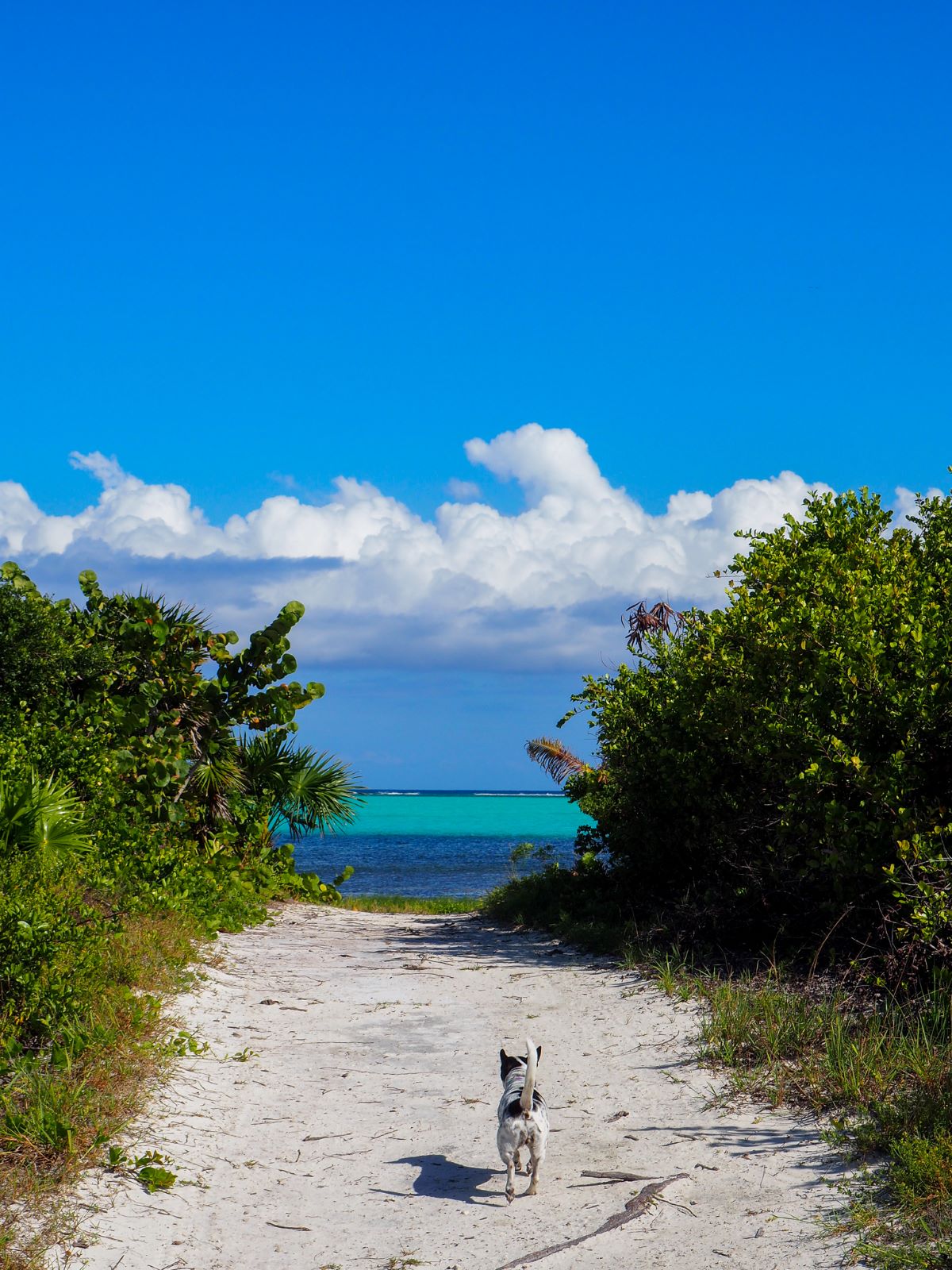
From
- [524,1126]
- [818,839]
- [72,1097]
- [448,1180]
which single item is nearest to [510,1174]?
[524,1126]

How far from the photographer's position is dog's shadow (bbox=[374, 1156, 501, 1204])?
5.59 m

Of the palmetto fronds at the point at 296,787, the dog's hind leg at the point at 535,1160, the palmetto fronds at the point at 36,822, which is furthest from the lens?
the palmetto fronds at the point at 296,787

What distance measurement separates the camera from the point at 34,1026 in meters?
6.97

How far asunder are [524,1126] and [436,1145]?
1.30 metres

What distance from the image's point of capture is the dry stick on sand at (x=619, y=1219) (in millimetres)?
4832

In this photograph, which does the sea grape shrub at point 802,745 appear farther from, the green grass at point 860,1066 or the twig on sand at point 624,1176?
the twig on sand at point 624,1176

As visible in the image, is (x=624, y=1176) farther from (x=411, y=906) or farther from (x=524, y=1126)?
(x=411, y=906)

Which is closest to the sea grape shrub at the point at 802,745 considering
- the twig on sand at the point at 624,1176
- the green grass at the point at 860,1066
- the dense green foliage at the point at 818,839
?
the dense green foliage at the point at 818,839

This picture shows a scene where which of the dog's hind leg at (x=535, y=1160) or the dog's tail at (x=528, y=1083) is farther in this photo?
the dog's hind leg at (x=535, y=1160)

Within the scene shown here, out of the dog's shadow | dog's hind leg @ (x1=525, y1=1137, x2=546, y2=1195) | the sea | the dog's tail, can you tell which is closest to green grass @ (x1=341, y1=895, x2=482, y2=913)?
the sea

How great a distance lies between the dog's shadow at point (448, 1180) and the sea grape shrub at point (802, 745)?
3.77m

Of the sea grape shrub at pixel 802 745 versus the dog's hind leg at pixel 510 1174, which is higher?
the sea grape shrub at pixel 802 745

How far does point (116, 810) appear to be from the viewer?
1258cm

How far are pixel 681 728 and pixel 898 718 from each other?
3990 millimetres
